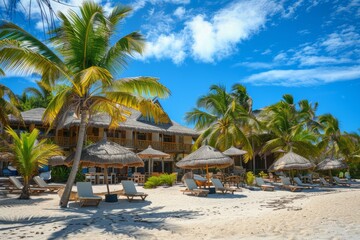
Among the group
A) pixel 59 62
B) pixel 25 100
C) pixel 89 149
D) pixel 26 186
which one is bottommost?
pixel 26 186

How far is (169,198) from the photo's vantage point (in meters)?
12.6

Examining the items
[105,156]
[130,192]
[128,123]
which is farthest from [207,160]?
[128,123]

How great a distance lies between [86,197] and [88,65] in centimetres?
383

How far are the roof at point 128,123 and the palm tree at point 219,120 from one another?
11.5ft

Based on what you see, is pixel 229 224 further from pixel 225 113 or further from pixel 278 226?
pixel 225 113

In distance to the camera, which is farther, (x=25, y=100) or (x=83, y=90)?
(x=25, y=100)

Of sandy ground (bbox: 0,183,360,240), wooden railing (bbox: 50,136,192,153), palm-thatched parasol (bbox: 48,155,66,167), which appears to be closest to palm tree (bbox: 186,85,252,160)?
wooden railing (bbox: 50,136,192,153)

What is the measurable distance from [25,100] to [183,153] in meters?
16.2

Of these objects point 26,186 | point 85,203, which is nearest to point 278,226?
point 85,203

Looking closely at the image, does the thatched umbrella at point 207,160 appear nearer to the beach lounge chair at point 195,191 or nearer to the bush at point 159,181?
the beach lounge chair at point 195,191

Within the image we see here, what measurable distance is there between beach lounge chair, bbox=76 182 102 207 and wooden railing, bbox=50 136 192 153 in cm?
1144

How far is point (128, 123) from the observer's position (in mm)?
23609

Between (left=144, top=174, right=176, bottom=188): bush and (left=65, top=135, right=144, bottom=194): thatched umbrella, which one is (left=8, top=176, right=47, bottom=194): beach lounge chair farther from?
(left=144, top=174, right=176, bottom=188): bush

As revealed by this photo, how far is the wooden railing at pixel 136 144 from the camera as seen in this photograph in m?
21.7
